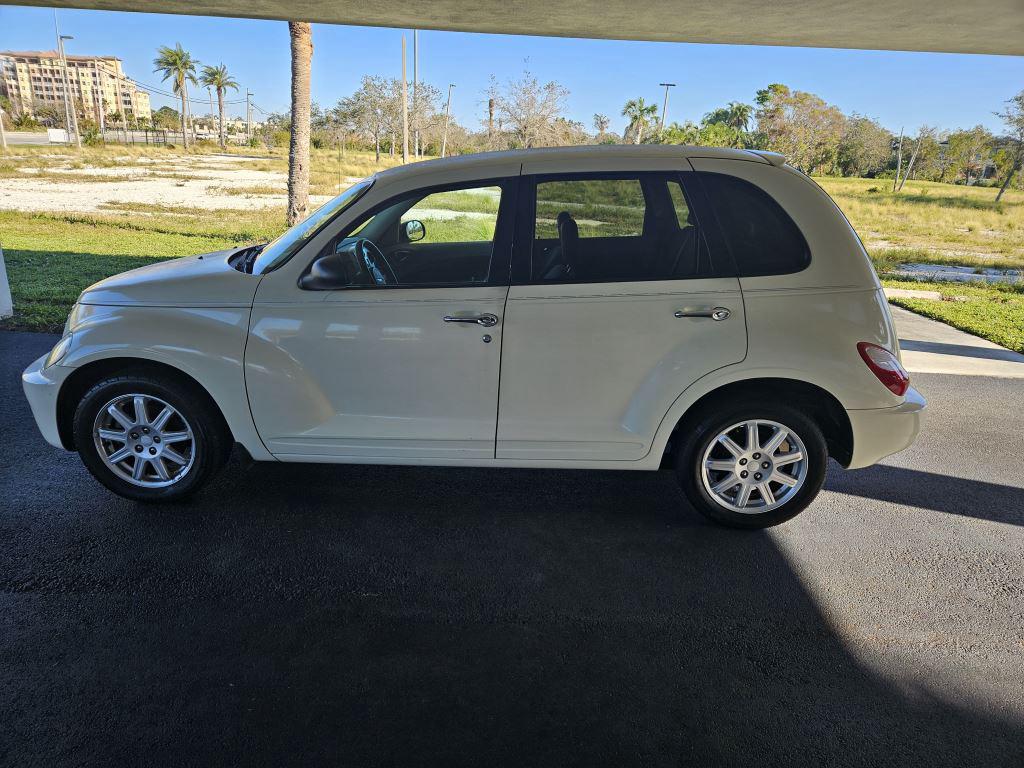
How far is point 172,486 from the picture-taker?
4020 mm

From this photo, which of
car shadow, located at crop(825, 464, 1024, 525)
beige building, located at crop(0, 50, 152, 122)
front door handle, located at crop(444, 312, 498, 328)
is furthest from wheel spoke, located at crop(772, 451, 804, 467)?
beige building, located at crop(0, 50, 152, 122)

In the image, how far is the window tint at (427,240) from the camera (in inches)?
148

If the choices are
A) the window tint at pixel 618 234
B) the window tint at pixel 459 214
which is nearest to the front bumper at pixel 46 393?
the window tint at pixel 459 214

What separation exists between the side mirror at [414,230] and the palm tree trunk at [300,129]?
11510mm

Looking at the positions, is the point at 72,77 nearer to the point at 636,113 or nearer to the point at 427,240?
the point at 636,113

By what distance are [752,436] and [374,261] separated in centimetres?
228

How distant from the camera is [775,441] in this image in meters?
3.83

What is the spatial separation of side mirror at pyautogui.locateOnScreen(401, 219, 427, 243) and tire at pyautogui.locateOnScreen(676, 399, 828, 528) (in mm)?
1930

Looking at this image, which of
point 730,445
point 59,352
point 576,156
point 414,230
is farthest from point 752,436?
point 59,352

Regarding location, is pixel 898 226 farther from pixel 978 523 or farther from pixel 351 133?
pixel 351 133

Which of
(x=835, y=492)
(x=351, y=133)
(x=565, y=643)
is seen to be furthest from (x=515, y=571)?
(x=351, y=133)

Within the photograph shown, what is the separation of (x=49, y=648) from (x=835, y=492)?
14.1 feet

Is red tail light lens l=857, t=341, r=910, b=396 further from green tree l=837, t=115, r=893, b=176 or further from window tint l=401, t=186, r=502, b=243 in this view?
green tree l=837, t=115, r=893, b=176

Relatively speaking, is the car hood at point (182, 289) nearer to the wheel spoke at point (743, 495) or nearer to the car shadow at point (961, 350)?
the wheel spoke at point (743, 495)
